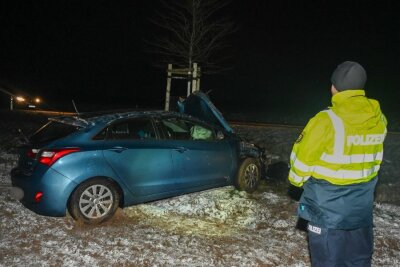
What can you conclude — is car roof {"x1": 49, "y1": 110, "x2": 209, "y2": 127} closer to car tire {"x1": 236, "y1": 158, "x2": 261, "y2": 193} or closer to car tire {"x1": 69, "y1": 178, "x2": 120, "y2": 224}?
car tire {"x1": 69, "y1": 178, "x2": 120, "y2": 224}

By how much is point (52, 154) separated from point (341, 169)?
11.6 ft

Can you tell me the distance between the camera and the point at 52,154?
16.5 ft

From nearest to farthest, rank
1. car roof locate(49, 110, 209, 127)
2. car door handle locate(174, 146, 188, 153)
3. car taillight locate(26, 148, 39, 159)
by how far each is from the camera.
Answer: car taillight locate(26, 148, 39, 159), car roof locate(49, 110, 209, 127), car door handle locate(174, 146, 188, 153)

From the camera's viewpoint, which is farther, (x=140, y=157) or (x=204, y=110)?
(x=204, y=110)

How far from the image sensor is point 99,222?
5.34 metres

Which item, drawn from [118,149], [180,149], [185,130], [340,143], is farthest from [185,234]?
[340,143]

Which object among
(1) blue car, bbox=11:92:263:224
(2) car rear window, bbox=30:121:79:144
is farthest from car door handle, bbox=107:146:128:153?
(2) car rear window, bbox=30:121:79:144

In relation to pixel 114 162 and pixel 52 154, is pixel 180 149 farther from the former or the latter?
pixel 52 154

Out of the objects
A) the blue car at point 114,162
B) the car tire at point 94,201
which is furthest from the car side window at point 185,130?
the car tire at point 94,201

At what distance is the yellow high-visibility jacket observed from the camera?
281 centimetres

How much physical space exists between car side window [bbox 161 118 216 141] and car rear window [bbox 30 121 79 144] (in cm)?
135

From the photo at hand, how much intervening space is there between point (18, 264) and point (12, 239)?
70 centimetres

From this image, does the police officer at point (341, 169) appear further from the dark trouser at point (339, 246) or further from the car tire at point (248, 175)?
the car tire at point (248, 175)

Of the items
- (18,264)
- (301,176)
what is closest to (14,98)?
(18,264)
